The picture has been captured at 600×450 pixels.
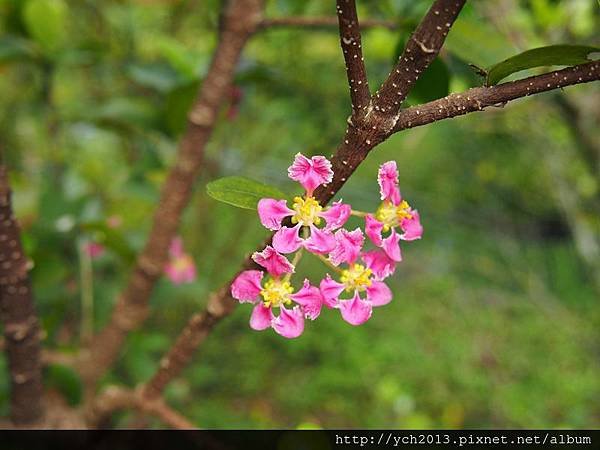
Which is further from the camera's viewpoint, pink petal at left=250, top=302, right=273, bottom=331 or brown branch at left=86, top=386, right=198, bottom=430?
brown branch at left=86, top=386, right=198, bottom=430

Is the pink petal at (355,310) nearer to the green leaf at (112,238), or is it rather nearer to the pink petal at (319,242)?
the pink petal at (319,242)

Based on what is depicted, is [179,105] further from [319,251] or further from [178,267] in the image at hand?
[319,251]

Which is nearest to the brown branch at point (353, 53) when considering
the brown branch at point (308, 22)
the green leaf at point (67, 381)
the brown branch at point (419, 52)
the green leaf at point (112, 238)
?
the brown branch at point (419, 52)

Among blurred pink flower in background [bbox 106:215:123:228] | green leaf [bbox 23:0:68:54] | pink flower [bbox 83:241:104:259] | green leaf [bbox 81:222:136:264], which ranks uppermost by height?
green leaf [bbox 23:0:68:54]

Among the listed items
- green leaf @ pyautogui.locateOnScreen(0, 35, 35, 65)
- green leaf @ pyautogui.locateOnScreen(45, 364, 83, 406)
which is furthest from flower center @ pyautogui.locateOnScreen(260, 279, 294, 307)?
green leaf @ pyautogui.locateOnScreen(0, 35, 35, 65)

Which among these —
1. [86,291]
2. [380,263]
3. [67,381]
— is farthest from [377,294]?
[86,291]

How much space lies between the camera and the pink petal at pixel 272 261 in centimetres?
42

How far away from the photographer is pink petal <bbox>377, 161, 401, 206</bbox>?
43cm

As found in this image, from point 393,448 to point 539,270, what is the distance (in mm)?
1928

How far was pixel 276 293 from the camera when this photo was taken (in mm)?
453

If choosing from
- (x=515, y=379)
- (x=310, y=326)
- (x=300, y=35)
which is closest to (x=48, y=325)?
(x=300, y=35)

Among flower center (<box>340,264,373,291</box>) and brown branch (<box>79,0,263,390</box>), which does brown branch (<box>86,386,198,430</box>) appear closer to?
brown branch (<box>79,0,263,390</box>)

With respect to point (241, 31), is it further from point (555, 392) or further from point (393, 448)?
point (555, 392)

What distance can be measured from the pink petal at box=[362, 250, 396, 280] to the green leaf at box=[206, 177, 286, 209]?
9 centimetres
